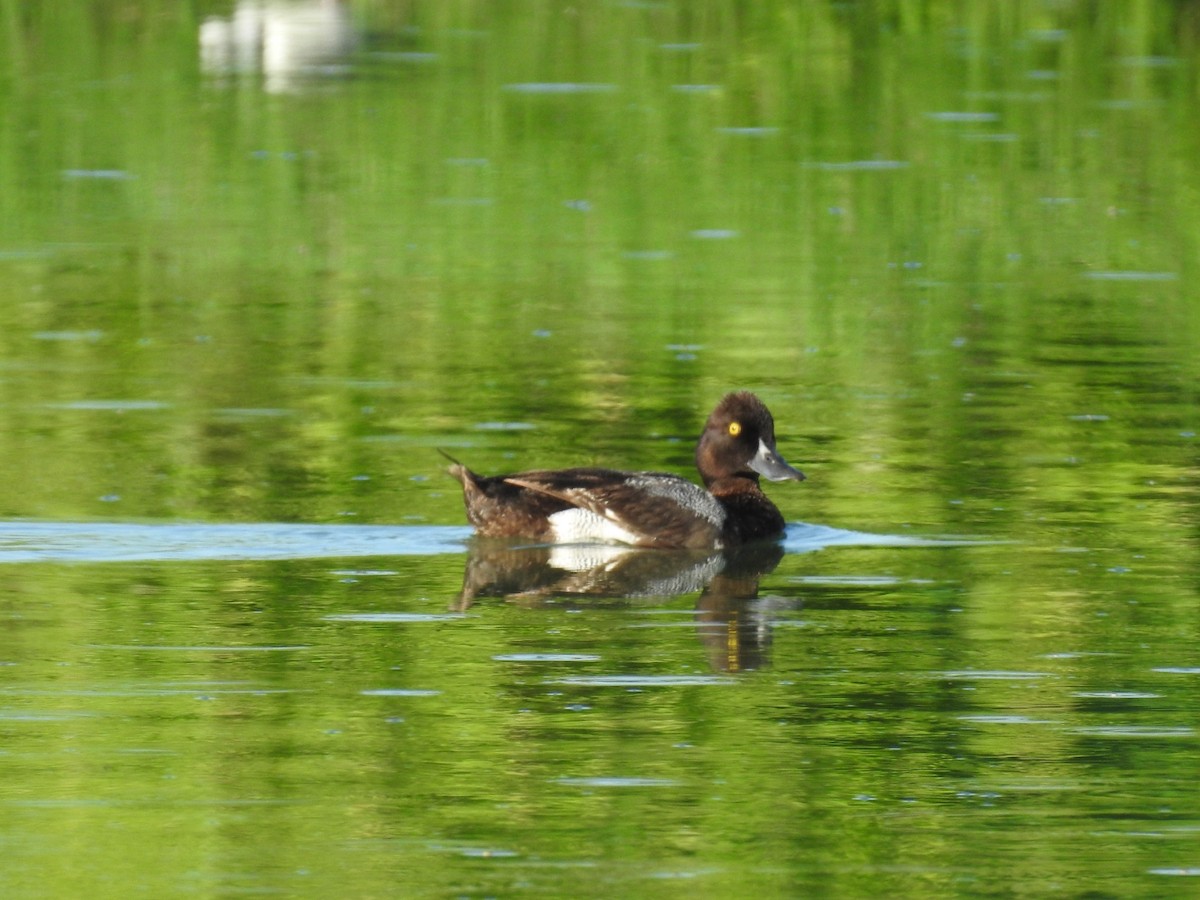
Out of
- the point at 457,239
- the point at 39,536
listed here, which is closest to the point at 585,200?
the point at 457,239

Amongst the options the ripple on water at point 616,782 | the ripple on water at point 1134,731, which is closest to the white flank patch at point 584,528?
the ripple on water at point 1134,731

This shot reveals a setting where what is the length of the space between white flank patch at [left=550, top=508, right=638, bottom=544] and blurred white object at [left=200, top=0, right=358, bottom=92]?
16120 mm

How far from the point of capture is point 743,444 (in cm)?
1300

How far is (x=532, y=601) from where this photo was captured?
35.8 feet

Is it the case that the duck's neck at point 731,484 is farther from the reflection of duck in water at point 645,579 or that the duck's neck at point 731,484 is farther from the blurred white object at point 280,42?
the blurred white object at point 280,42

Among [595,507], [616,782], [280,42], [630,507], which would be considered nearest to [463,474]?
[595,507]

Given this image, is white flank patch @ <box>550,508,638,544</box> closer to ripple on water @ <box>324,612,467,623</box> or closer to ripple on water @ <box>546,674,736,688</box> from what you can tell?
ripple on water @ <box>324,612,467,623</box>

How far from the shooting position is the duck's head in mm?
12898

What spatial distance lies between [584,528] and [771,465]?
3.27 ft

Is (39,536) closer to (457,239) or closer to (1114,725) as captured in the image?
(1114,725)

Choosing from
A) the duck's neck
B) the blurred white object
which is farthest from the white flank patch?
the blurred white object

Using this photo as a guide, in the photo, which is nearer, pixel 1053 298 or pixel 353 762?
pixel 353 762

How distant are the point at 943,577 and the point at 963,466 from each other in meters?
2.29

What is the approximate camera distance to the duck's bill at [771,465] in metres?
12.8
